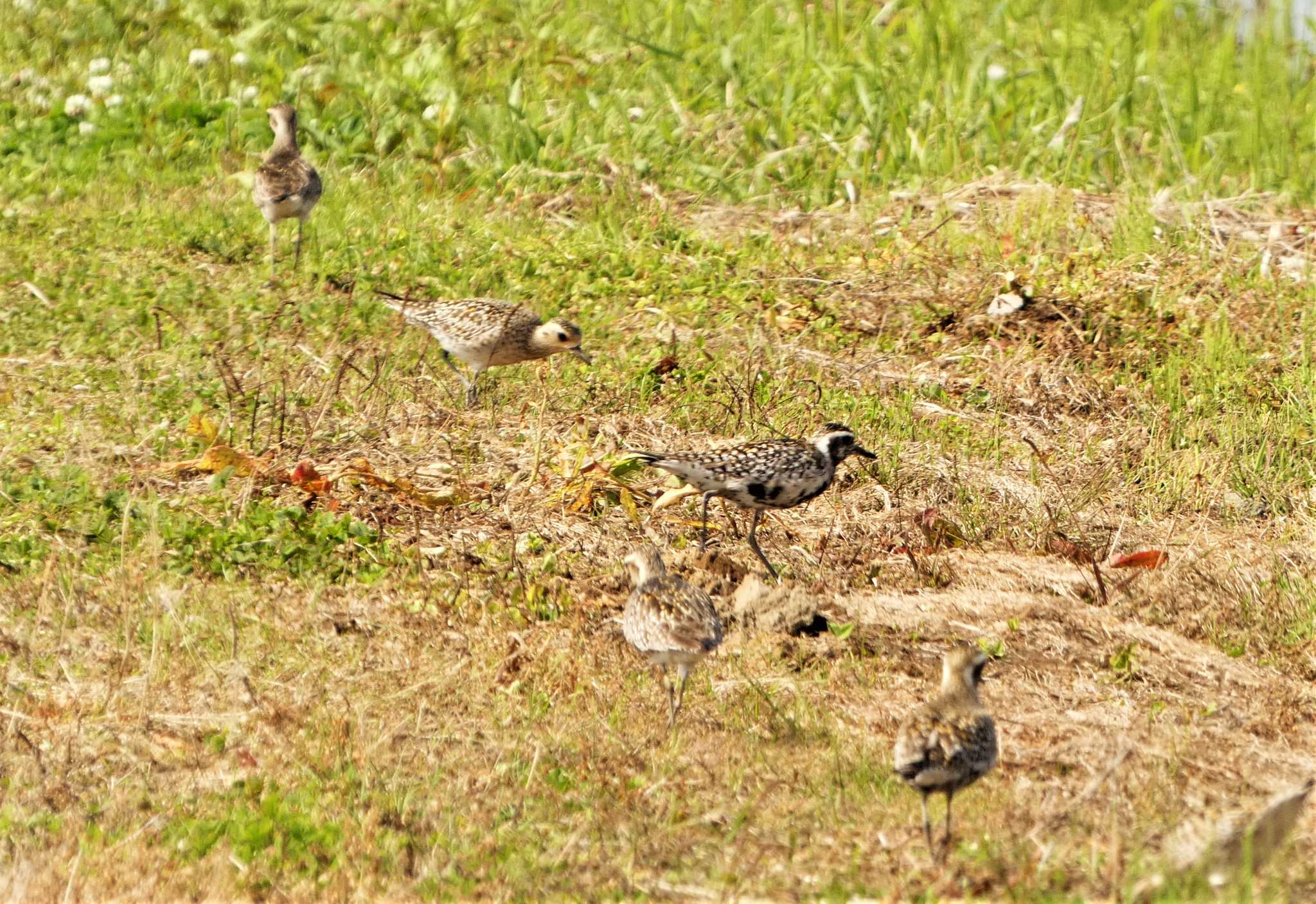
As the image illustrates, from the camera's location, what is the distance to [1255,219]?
548 inches

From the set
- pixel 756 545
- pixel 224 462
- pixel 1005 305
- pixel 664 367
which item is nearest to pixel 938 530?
pixel 756 545

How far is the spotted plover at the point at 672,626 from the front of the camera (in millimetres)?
7027

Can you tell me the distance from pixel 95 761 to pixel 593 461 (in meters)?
3.67

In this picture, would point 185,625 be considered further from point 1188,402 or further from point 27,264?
point 1188,402

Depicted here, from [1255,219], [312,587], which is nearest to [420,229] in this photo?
[312,587]

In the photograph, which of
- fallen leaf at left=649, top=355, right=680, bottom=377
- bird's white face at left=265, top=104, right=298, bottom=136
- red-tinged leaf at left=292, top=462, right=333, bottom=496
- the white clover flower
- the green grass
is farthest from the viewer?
the white clover flower

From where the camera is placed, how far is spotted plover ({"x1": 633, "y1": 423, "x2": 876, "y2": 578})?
863 centimetres

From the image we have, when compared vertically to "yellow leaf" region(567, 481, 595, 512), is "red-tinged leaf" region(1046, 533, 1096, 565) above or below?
below

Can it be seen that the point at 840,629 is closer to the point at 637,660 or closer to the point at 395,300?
the point at 637,660

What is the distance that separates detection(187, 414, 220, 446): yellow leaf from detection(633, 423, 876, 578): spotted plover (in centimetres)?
227

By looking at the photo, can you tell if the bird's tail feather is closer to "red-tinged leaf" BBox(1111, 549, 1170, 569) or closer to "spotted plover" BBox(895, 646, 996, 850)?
"red-tinged leaf" BBox(1111, 549, 1170, 569)

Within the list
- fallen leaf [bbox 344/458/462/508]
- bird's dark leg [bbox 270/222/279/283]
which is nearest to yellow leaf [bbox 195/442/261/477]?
fallen leaf [bbox 344/458/462/508]

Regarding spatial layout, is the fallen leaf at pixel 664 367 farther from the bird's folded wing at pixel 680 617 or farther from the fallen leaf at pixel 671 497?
the bird's folded wing at pixel 680 617

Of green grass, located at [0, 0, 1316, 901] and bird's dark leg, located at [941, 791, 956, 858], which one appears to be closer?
bird's dark leg, located at [941, 791, 956, 858]
